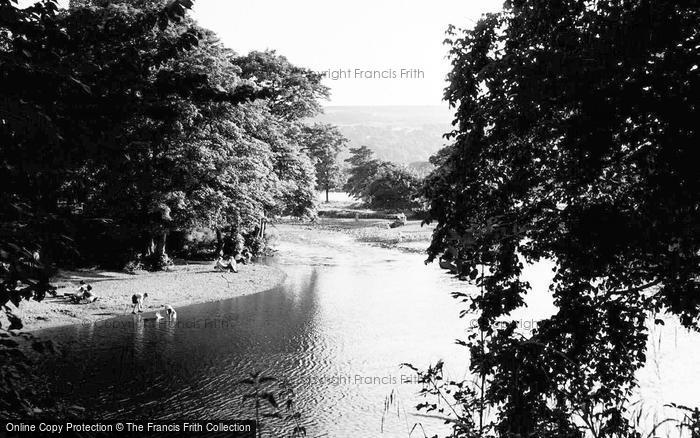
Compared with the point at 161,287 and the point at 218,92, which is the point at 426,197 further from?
the point at 161,287

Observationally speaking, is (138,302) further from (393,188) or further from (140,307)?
(393,188)

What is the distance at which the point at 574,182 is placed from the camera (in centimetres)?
992

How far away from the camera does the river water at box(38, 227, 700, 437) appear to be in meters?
16.4

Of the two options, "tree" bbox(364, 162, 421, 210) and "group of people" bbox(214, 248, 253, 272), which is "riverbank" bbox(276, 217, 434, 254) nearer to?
"tree" bbox(364, 162, 421, 210)

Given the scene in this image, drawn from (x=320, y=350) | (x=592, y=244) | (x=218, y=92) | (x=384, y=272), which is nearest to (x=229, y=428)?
(x=320, y=350)

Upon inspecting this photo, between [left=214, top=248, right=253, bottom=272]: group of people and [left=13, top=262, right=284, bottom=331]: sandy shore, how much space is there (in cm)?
77

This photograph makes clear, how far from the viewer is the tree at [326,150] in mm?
74250

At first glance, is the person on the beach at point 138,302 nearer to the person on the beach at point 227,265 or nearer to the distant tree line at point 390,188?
the person on the beach at point 227,265

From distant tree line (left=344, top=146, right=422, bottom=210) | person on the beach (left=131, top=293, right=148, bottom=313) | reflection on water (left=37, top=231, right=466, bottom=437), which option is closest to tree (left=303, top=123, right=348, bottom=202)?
distant tree line (left=344, top=146, right=422, bottom=210)

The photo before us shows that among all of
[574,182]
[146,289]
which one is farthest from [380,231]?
[574,182]

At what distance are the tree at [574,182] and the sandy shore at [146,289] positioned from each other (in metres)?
21.1

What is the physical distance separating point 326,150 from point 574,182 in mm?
86897

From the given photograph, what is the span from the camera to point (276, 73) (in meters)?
48.4

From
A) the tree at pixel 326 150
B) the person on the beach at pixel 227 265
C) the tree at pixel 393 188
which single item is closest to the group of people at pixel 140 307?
the person on the beach at pixel 227 265
